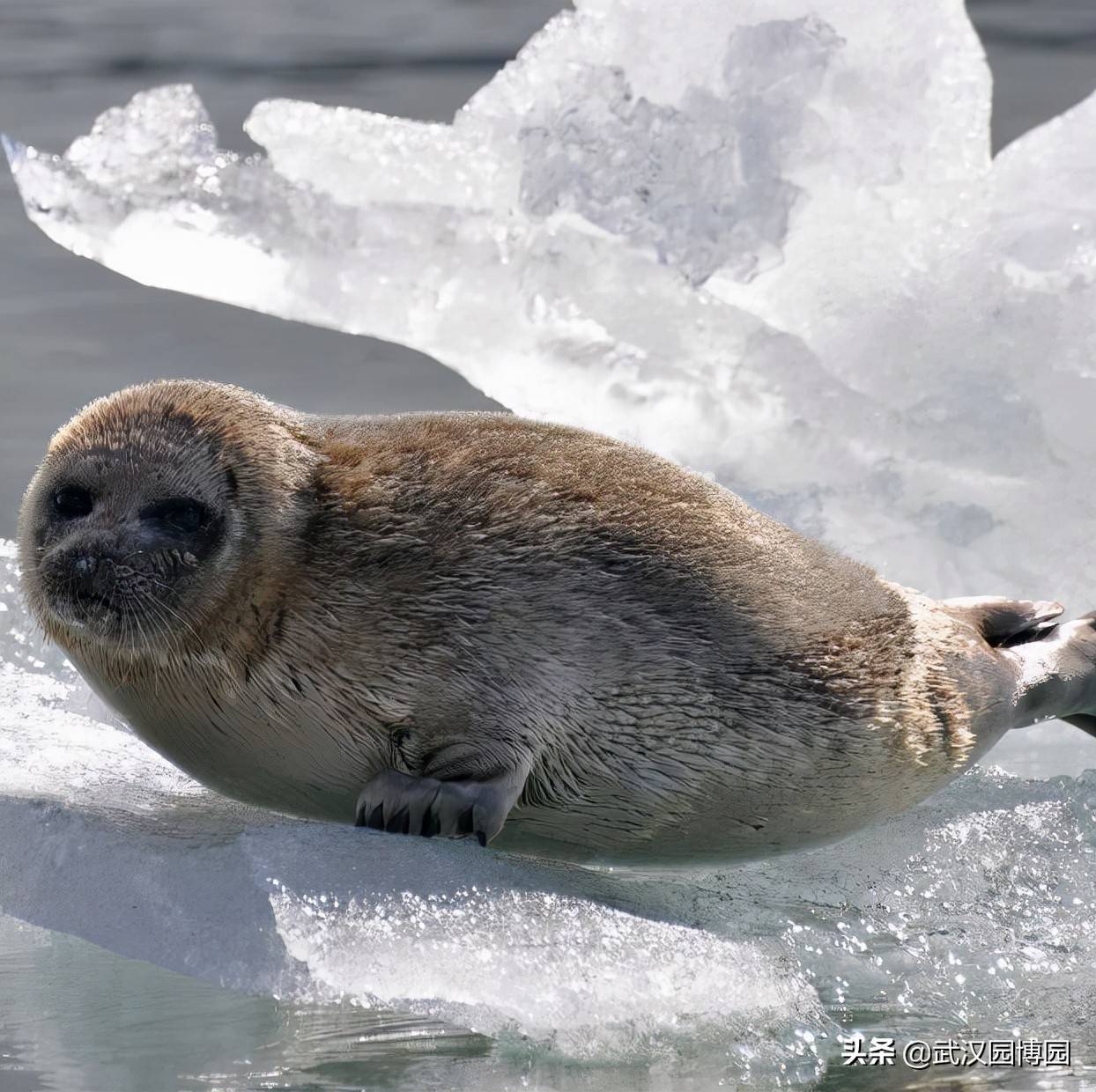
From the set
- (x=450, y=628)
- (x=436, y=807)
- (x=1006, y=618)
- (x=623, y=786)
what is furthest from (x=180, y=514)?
(x=1006, y=618)

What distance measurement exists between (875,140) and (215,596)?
4266mm

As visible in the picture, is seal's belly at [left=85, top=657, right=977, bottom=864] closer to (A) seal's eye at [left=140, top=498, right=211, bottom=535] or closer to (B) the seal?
(B) the seal

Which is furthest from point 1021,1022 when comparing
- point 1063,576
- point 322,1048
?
point 1063,576

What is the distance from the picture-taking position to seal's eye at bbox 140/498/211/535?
3.13 metres

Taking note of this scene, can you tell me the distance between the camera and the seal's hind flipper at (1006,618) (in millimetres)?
4328

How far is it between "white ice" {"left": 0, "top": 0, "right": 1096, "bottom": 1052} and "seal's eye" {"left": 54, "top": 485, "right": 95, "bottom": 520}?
3391 millimetres

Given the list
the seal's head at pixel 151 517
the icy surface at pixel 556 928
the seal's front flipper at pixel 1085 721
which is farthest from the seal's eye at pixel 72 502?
the seal's front flipper at pixel 1085 721

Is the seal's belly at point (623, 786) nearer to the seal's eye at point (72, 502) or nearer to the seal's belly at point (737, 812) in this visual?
the seal's belly at point (737, 812)

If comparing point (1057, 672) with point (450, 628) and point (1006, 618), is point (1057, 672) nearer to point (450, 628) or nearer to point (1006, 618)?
point (1006, 618)

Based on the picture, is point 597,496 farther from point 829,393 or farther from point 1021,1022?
point 829,393

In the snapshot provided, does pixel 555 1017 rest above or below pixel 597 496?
below

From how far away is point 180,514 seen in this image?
315 centimetres

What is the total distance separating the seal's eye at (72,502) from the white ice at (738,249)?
3391mm

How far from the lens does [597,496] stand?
11.1ft
